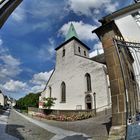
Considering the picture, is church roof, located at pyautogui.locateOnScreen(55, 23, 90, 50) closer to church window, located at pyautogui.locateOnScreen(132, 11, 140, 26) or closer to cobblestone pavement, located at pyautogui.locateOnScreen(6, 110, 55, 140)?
cobblestone pavement, located at pyautogui.locateOnScreen(6, 110, 55, 140)

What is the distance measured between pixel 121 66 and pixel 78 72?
26.4m

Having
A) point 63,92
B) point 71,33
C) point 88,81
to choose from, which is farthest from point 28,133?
point 71,33

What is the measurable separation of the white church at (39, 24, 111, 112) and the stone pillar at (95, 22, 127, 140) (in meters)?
19.6

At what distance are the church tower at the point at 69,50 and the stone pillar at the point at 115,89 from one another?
95.1 ft

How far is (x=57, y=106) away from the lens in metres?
34.1

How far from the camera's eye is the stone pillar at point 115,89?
18.1 feet

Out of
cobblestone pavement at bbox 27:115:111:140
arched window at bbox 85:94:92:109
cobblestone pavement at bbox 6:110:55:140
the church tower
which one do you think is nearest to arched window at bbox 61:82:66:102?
the church tower

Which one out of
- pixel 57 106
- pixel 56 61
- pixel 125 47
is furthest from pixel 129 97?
pixel 56 61

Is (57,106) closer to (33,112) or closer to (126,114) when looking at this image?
(33,112)

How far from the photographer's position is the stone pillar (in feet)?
18.1

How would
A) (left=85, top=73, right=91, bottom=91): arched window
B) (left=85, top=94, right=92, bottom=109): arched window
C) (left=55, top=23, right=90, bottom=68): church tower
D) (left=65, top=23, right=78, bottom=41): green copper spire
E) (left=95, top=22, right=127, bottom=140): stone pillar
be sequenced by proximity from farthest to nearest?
1. (left=65, top=23, right=78, bottom=41): green copper spire
2. (left=55, top=23, right=90, bottom=68): church tower
3. (left=85, top=73, right=91, bottom=91): arched window
4. (left=85, top=94, right=92, bottom=109): arched window
5. (left=95, top=22, right=127, bottom=140): stone pillar

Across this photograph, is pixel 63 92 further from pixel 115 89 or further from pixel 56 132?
pixel 115 89

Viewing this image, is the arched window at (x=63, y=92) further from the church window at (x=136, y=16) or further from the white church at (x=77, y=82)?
the church window at (x=136, y=16)

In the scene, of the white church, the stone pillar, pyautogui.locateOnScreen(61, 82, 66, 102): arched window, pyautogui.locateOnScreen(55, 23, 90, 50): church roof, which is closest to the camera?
the stone pillar
